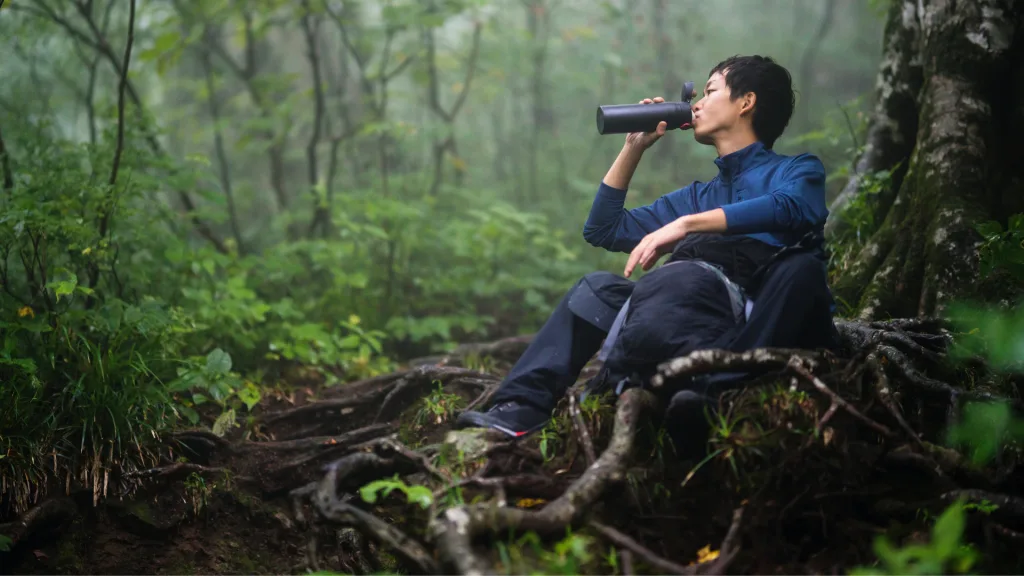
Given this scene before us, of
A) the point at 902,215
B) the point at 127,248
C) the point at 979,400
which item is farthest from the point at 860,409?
the point at 127,248

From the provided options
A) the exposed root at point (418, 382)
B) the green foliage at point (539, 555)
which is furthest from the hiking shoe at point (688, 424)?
the exposed root at point (418, 382)

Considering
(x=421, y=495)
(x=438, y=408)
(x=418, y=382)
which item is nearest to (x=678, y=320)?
(x=421, y=495)

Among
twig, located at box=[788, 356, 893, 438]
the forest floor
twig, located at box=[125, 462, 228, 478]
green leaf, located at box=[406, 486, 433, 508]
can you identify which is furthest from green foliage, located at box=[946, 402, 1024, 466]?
twig, located at box=[125, 462, 228, 478]

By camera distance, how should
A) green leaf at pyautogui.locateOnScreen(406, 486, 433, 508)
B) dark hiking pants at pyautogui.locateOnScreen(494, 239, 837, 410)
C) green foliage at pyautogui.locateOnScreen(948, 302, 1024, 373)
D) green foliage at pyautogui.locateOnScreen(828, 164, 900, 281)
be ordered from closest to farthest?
1. green foliage at pyautogui.locateOnScreen(948, 302, 1024, 373)
2. green leaf at pyautogui.locateOnScreen(406, 486, 433, 508)
3. dark hiking pants at pyautogui.locateOnScreen(494, 239, 837, 410)
4. green foliage at pyautogui.locateOnScreen(828, 164, 900, 281)

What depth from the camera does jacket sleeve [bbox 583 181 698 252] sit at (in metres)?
3.41

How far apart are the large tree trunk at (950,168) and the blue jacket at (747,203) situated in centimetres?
115

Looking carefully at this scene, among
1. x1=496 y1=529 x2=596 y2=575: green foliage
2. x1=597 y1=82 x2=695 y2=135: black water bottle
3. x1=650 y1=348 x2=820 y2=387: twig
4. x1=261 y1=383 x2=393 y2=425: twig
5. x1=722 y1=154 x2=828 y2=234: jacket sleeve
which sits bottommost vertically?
x1=496 y1=529 x2=596 y2=575: green foliage

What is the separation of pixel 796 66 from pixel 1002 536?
46.2ft

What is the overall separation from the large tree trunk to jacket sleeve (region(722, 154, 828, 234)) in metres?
1.17

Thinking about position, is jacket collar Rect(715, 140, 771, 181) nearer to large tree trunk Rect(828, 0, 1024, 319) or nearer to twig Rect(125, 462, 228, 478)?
large tree trunk Rect(828, 0, 1024, 319)

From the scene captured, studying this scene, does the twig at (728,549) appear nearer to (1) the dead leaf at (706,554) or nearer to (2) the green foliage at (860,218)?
(1) the dead leaf at (706,554)

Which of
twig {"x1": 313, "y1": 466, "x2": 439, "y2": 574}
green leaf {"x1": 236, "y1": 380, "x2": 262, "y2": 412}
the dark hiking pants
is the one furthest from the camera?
green leaf {"x1": 236, "y1": 380, "x2": 262, "y2": 412}

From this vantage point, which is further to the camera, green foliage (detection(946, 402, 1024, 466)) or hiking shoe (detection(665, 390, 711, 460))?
hiking shoe (detection(665, 390, 711, 460))

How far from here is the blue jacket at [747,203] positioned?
114 inches
